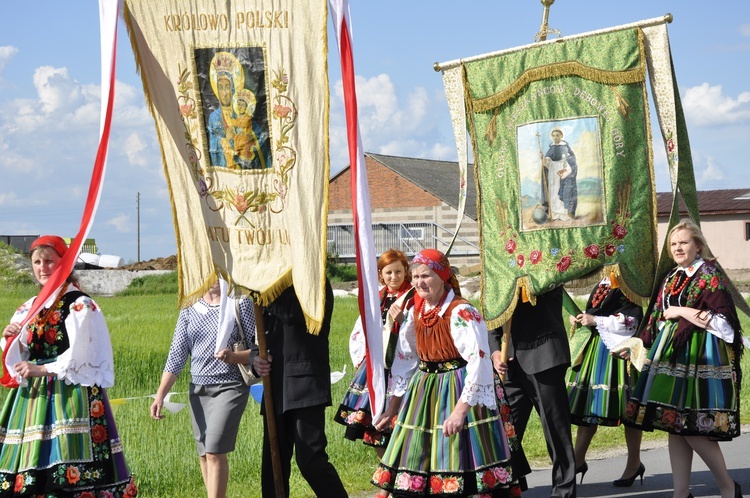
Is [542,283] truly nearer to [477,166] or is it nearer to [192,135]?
[477,166]

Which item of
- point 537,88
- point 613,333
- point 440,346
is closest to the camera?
point 440,346

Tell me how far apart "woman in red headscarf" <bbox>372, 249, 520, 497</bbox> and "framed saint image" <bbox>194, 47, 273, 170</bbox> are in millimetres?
1123

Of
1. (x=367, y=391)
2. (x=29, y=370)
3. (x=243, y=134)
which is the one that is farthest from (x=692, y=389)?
(x=29, y=370)

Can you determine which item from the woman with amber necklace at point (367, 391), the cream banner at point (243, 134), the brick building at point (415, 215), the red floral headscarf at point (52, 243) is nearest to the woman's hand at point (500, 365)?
the woman with amber necklace at point (367, 391)

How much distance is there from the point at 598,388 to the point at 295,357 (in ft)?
9.21

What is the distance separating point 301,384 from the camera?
547 cm

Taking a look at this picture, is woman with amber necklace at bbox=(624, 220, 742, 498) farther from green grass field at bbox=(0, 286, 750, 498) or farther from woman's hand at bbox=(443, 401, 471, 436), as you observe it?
green grass field at bbox=(0, 286, 750, 498)

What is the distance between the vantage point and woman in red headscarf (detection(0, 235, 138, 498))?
5.45m

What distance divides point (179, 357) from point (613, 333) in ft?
9.85

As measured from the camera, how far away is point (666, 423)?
641 centimetres

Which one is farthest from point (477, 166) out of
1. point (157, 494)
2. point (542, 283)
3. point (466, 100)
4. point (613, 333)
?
point (157, 494)

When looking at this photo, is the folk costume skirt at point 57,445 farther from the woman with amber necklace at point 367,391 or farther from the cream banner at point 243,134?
the woman with amber necklace at point 367,391

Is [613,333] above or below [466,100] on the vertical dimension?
below

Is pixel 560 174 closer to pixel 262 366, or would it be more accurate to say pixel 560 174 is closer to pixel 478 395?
pixel 478 395
